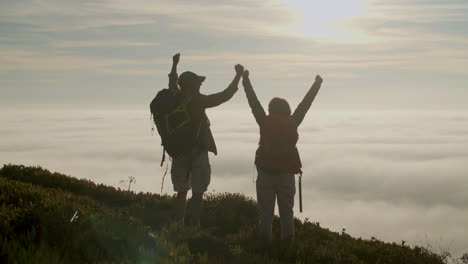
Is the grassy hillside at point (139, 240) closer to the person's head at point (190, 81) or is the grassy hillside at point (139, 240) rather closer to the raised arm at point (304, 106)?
the raised arm at point (304, 106)

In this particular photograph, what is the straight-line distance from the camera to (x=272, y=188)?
9.06 m

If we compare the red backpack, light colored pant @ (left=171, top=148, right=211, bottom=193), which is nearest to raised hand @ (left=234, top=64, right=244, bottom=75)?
the red backpack

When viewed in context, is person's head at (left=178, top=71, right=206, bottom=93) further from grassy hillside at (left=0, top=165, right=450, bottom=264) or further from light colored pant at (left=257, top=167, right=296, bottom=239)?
grassy hillside at (left=0, top=165, right=450, bottom=264)

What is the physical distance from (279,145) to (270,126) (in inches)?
13.2

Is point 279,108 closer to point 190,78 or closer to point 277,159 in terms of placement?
point 277,159

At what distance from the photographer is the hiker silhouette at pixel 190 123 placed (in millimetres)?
9406

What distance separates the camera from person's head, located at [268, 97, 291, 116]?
9.10m

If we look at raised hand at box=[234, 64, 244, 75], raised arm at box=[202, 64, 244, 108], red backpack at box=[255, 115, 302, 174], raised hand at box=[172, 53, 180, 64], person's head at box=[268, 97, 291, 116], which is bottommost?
red backpack at box=[255, 115, 302, 174]

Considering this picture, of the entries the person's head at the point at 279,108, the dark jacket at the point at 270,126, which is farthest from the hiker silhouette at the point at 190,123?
the person's head at the point at 279,108

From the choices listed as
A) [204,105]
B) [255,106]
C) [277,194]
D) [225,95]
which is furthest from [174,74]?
[277,194]

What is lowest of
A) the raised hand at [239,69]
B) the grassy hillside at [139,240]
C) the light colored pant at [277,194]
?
the grassy hillside at [139,240]

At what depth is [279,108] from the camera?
912cm

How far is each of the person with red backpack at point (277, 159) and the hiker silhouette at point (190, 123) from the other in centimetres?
75

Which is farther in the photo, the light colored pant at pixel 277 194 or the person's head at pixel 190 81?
the person's head at pixel 190 81
